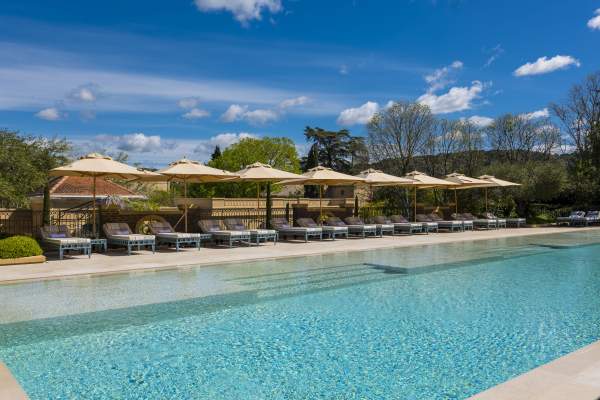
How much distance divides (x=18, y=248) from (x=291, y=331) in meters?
7.96

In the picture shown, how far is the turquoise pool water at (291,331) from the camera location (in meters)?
4.91

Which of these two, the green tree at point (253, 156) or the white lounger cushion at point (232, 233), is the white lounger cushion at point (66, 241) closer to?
the white lounger cushion at point (232, 233)

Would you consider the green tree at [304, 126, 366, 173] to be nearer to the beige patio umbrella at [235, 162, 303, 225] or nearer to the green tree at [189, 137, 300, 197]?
the green tree at [189, 137, 300, 197]

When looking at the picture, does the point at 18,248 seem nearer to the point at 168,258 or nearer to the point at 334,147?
the point at 168,258

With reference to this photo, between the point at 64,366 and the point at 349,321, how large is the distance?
381 centimetres

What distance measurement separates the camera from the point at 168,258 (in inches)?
498

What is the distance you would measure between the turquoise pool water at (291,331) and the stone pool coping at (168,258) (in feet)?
1.93

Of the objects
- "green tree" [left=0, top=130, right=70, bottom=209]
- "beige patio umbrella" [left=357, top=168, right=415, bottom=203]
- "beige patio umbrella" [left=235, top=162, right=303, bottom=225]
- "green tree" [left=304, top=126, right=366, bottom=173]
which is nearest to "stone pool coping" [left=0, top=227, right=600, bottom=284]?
"green tree" [left=0, top=130, right=70, bottom=209]

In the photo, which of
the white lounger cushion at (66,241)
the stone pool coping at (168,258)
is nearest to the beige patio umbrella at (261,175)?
the stone pool coping at (168,258)

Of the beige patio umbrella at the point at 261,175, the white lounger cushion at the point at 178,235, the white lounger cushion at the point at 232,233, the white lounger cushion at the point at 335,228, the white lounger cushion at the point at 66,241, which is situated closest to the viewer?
the white lounger cushion at the point at 66,241

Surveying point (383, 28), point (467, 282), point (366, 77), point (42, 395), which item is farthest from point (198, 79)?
point (42, 395)

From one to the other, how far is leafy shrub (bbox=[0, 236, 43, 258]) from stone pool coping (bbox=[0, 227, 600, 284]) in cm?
36

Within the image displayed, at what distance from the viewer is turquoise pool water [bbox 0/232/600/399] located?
4914 mm

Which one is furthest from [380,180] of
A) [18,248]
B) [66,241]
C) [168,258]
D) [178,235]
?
[18,248]
